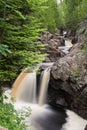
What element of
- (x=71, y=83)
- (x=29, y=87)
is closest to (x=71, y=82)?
(x=71, y=83)

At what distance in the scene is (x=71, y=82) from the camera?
620 inches

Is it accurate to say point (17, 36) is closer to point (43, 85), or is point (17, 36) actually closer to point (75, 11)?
point (43, 85)

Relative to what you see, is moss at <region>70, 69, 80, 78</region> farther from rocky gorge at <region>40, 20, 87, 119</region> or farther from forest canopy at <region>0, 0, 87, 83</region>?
forest canopy at <region>0, 0, 87, 83</region>

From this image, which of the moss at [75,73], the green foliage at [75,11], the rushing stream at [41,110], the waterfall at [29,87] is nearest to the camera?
the rushing stream at [41,110]

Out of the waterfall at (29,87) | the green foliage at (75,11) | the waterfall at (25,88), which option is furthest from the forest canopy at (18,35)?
the green foliage at (75,11)

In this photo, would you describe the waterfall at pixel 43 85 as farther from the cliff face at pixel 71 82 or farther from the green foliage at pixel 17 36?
the green foliage at pixel 17 36

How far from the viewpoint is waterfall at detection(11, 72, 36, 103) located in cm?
1772

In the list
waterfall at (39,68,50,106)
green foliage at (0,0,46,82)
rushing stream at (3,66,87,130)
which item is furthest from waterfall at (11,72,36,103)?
green foliage at (0,0,46,82)

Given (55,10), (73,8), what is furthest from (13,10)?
(55,10)

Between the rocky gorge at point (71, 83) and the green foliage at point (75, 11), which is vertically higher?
the green foliage at point (75, 11)

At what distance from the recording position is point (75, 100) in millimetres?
15664

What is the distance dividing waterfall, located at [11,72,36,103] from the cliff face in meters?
1.37

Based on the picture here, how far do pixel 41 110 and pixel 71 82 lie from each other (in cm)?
246

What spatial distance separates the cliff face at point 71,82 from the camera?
49.9ft
